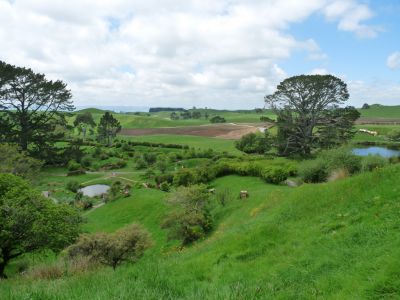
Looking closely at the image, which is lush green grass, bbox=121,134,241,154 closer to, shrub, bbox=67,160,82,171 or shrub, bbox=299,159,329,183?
shrub, bbox=67,160,82,171

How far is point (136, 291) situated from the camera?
653cm

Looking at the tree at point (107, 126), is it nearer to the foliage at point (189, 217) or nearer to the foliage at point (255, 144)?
the foliage at point (255, 144)

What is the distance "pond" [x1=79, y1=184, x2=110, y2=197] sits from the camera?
56.0 meters

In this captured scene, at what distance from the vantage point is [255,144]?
78062 mm

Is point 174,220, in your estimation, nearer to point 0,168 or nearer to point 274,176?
point 274,176

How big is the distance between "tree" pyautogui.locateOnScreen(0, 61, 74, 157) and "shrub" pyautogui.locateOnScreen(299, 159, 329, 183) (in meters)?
53.6

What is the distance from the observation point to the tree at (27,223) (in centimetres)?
1905

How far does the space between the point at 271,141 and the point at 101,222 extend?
36.8 metres

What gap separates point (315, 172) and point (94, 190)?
36954mm

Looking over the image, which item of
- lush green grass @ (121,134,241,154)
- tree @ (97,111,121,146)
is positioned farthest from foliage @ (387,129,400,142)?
tree @ (97,111,121,146)

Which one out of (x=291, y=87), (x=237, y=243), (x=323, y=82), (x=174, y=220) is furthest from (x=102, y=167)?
(x=237, y=243)

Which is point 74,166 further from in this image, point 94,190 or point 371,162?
point 371,162

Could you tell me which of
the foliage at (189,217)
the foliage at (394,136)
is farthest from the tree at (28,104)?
the foliage at (394,136)

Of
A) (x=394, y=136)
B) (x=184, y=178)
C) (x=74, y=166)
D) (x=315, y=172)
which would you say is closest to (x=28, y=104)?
(x=74, y=166)
